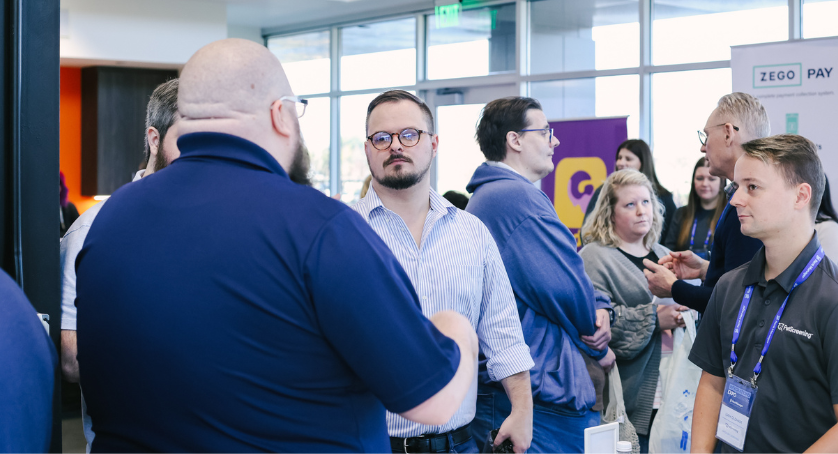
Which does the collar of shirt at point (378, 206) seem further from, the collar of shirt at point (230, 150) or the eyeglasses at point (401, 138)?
the collar of shirt at point (230, 150)

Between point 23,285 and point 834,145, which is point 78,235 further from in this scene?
point 834,145

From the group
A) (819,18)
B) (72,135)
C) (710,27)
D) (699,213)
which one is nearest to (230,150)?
(699,213)

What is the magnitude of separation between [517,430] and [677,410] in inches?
43.0

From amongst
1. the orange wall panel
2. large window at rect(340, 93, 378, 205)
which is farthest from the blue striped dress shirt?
large window at rect(340, 93, 378, 205)

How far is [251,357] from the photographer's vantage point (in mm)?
1005

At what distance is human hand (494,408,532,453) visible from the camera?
6.57ft

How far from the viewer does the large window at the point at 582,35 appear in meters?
7.32

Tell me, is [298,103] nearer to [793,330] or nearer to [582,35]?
[793,330]

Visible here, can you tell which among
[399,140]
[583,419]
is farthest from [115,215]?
[583,419]

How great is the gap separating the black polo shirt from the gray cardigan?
1.05 metres

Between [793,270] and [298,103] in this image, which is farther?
[793,270]

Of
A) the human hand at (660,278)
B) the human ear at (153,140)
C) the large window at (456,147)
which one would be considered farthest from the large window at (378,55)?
the human ear at (153,140)

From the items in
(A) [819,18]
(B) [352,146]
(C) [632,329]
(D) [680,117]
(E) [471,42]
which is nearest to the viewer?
(C) [632,329]

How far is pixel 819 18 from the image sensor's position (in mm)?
6219
